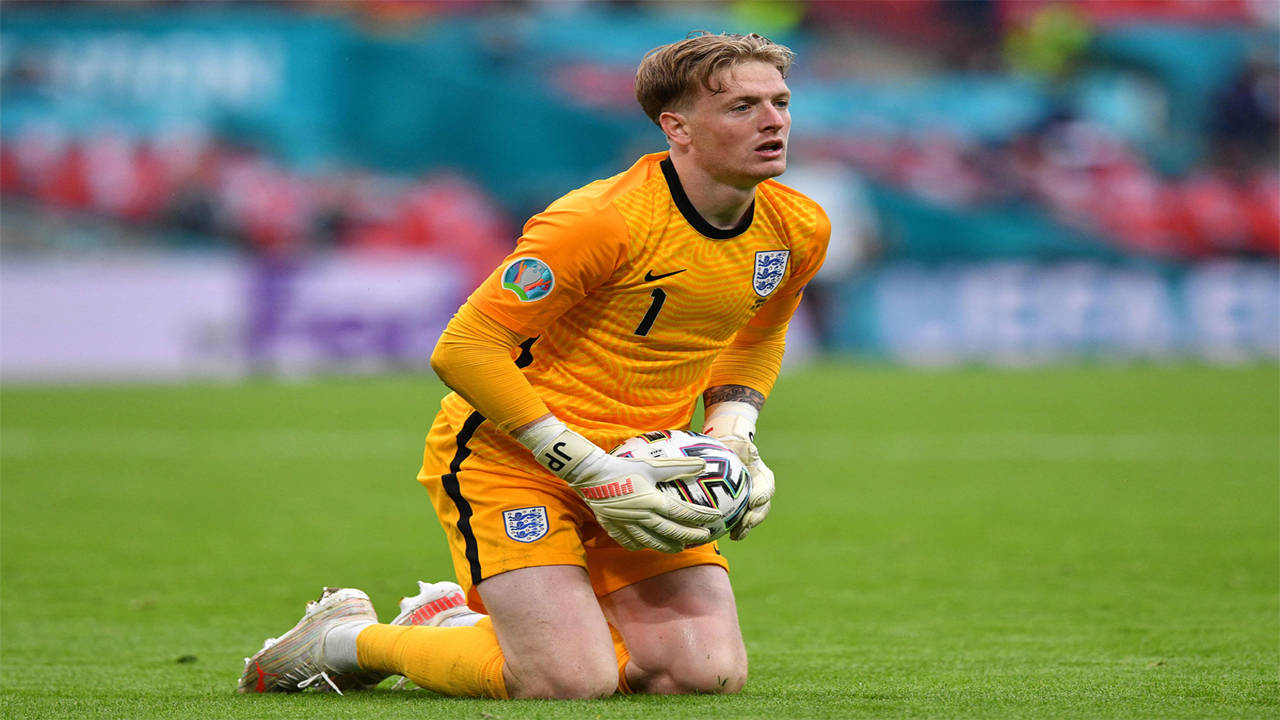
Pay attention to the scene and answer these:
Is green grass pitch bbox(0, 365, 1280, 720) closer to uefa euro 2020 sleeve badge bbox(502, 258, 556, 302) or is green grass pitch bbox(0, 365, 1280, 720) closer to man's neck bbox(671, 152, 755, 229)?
uefa euro 2020 sleeve badge bbox(502, 258, 556, 302)

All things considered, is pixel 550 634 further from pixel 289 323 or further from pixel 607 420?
pixel 289 323

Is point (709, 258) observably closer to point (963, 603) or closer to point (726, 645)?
point (726, 645)

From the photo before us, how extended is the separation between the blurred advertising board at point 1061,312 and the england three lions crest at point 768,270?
1945cm

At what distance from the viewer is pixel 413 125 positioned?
2938 cm

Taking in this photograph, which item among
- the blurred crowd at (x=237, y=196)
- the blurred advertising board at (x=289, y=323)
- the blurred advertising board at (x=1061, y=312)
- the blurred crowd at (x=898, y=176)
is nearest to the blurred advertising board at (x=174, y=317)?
the blurred advertising board at (x=289, y=323)

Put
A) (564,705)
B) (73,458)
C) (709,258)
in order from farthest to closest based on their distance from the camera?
(73,458) < (709,258) < (564,705)

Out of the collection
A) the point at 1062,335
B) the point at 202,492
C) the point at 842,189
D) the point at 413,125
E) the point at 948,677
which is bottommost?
the point at 948,677

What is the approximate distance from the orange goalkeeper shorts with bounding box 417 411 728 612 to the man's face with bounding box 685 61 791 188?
1.07m

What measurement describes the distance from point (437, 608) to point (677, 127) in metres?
1.77

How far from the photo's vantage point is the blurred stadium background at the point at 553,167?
70.5ft

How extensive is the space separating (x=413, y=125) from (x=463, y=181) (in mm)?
2105

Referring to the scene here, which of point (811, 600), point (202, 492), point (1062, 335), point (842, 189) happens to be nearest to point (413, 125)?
point (842, 189)

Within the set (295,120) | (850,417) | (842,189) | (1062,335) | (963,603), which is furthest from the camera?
(295,120)

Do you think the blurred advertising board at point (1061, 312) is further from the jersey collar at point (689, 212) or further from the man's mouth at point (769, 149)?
the man's mouth at point (769, 149)
